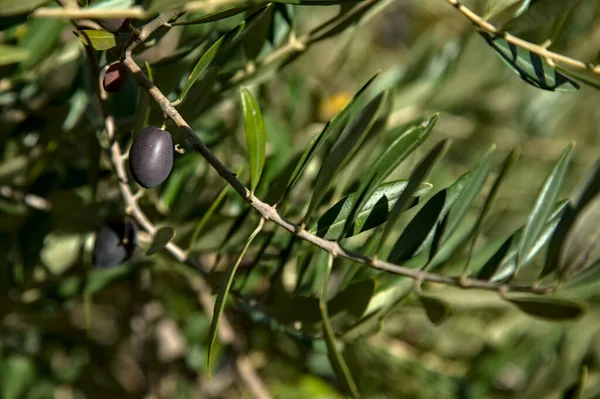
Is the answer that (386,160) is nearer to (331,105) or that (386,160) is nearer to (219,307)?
(219,307)

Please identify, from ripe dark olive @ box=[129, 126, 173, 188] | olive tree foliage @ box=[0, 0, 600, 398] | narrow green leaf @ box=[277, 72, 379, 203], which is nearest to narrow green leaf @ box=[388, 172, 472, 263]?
olive tree foliage @ box=[0, 0, 600, 398]

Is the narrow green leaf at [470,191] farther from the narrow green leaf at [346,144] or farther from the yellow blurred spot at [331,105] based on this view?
the yellow blurred spot at [331,105]

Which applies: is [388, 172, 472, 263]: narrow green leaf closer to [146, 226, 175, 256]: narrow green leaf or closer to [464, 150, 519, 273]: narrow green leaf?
[464, 150, 519, 273]: narrow green leaf

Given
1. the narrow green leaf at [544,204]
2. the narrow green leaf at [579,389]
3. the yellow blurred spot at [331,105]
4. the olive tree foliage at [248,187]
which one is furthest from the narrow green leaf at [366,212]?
the yellow blurred spot at [331,105]

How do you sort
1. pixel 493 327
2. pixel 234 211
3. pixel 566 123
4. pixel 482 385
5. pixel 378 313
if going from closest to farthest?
1. pixel 378 313
2. pixel 234 211
3. pixel 482 385
4. pixel 493 327
5. pixel 566 123

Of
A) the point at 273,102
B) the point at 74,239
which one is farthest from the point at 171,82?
the point at 273,102

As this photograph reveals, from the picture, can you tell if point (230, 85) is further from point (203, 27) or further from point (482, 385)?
point (482, 385)
